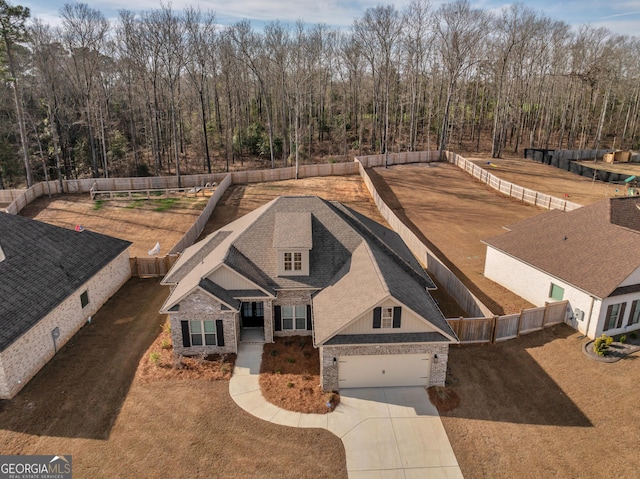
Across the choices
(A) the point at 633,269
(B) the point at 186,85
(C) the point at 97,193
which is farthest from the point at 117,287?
(B) the point at 186,85

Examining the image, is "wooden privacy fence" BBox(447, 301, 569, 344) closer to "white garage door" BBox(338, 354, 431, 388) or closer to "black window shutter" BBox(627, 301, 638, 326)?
"black window shutter" BBox(627, 301, 638, 326)

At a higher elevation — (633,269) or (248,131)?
(248,131)

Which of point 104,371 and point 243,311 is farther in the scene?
point 243,311

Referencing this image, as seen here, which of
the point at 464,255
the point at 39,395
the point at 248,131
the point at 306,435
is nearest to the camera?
the point at 306,435

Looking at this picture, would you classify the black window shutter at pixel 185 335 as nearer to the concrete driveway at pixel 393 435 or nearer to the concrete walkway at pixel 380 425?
the concrete walkway at pixel 380 425

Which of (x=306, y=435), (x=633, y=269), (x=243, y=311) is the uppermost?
(x=633, y=269)

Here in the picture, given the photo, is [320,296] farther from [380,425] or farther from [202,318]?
[380,425]

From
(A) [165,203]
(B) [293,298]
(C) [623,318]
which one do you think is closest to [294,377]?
(B) [293,298]

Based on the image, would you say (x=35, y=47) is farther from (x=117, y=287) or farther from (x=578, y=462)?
(x=578, y=462)
